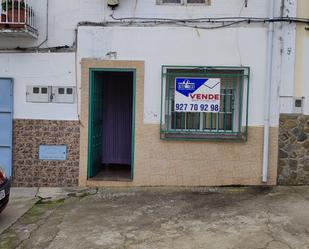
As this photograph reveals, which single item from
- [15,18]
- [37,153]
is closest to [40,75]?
[15,18]

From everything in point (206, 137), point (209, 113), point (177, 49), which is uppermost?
point (177, 49)

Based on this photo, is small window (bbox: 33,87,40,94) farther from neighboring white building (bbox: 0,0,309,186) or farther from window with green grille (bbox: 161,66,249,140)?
window with green grille (bbox: 161,66,249,140)

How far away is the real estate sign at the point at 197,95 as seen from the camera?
9359 mm

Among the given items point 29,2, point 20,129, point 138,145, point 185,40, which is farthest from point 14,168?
point 185,40

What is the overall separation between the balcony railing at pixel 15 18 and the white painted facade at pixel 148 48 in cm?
54

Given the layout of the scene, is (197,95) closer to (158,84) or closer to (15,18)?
(158,84)

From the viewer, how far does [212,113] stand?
9.52m

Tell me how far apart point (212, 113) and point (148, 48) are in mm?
1859

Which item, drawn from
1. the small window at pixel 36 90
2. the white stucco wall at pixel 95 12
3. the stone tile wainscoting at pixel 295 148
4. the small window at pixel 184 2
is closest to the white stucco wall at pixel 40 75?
the small window at pixel 36 90

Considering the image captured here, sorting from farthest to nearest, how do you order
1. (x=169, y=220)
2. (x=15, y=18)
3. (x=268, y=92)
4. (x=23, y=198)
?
(x=268, y=92), (x=15, y=18), (x=23, y=198), (x=169, y=220)

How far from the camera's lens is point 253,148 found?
368 inches

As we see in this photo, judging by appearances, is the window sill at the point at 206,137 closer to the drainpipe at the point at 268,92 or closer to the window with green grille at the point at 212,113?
the window with green grille at the point at 212,113

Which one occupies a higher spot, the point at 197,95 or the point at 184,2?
the point at 184,2

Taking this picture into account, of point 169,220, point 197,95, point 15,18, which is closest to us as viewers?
point 169,220
